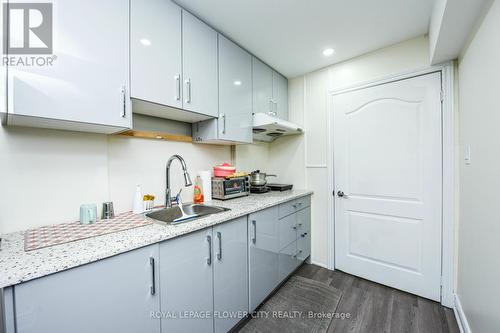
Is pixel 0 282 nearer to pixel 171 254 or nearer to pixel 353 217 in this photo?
pixel 171 254

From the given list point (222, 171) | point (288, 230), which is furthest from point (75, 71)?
point (288, 230)

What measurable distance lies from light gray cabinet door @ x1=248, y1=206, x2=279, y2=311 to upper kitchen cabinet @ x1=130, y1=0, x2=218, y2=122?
0.99 metres

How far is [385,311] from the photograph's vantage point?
5.55 feet

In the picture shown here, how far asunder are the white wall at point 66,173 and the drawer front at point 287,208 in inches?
43.1

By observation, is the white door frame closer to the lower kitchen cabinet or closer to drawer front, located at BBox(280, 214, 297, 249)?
drawer front, located at BBox(280, 214, 297, 249)

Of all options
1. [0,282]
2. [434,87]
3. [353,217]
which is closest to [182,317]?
[0,282]

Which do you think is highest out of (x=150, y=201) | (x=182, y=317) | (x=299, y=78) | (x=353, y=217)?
(x=299, y=78)

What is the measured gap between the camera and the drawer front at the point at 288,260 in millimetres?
1942

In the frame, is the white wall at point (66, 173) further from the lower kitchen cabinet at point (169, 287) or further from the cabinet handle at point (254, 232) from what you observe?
the cabinet handle at point (254, 232)

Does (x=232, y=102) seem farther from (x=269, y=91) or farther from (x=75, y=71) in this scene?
(x=75, y=71)

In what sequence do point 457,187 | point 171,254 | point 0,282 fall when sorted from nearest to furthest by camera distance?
point 0,282 < point 171,254 < point 457,187

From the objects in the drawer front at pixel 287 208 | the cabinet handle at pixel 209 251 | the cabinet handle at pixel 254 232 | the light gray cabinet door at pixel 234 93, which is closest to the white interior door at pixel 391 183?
the drawer front at pixel 287 208

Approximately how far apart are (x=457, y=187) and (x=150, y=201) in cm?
250

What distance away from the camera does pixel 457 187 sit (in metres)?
1.66
